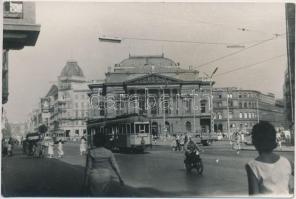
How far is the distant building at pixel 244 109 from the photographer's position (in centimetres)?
515

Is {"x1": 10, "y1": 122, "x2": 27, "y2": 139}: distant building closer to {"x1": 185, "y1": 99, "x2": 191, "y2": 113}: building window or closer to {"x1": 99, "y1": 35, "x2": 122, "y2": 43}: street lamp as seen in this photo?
{"x1": 99, "y1": 35, "x2": 122, "y2": 43}: street lamp

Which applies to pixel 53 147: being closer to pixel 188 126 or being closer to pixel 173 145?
pixel 173 145

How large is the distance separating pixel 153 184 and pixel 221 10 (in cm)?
239

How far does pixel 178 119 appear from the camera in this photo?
607cm

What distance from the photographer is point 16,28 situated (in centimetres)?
505

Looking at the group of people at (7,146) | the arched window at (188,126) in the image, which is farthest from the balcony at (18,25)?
the arched window at (188,126)

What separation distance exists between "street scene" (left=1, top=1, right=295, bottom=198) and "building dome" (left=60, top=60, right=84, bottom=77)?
0.01 meters

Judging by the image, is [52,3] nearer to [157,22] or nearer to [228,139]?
[157,22]

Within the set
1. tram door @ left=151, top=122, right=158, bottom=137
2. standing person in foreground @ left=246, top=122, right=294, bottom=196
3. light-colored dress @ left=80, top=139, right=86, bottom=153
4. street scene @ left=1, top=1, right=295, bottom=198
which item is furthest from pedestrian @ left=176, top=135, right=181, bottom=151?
standing person in foreground @ left=246, top=122, right=294, bottom=196

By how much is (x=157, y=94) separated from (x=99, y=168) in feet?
9.85

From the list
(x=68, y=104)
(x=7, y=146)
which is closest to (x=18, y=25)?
(x=68, y=104)

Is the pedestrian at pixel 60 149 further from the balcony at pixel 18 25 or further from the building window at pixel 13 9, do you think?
the building window at pixel 13 9

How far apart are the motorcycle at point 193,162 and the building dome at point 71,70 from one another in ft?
6.39

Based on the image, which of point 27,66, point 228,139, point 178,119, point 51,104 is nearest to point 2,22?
point 27,66
